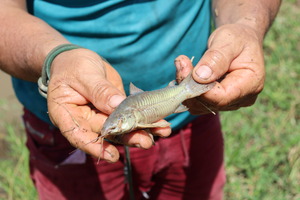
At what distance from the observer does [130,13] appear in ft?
7.32

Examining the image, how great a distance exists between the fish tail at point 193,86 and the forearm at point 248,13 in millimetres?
467

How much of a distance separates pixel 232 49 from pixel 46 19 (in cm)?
103

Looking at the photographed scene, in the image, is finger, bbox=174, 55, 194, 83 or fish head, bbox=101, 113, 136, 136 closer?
fish head, bbox=101, 113, 136, 136

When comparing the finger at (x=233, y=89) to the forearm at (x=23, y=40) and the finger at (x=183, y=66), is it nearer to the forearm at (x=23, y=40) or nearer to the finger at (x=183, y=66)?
the finger at (x=183, y=66)

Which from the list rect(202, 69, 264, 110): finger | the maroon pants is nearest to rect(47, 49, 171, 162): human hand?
rect(202, 69, 264, 110): finger

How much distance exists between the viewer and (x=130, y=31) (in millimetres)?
2229

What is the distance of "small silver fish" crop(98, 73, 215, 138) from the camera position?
5.67 feet

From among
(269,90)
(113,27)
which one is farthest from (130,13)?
(269,90)

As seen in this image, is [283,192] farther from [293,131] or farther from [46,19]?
[46,19]

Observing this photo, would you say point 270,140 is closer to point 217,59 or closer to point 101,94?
point 217,59

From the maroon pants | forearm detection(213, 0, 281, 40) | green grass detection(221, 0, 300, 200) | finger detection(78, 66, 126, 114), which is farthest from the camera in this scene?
green grass detection(221, 0, 300, 200)

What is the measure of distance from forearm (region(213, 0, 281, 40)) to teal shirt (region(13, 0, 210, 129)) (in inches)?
5.6

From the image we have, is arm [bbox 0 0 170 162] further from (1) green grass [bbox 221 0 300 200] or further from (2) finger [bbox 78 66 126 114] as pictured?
(1) green grass [bbox 221 0 300 200]

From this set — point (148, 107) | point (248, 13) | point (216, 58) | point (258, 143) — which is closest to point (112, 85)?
point (148, 107)
